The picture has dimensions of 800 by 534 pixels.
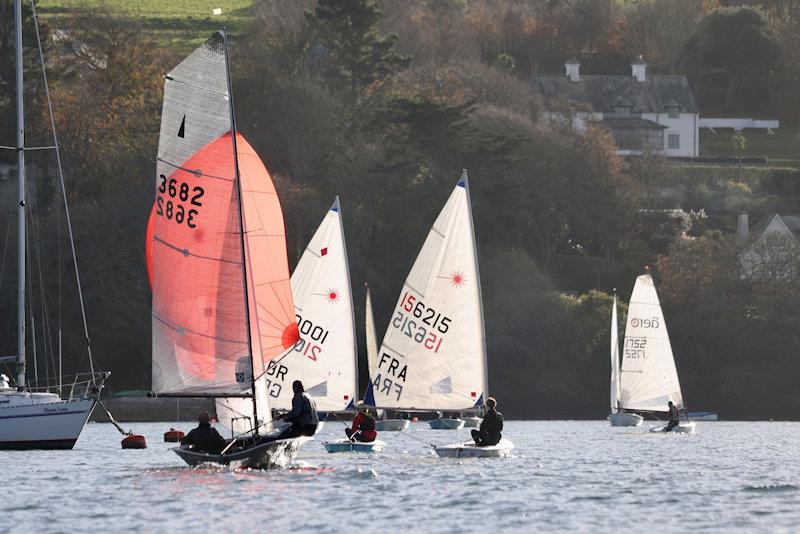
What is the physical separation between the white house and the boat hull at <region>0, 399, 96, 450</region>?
89944mm

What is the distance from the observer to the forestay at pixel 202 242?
3794 cm

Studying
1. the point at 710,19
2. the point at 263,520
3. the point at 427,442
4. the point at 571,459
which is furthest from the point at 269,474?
the point at 710,19

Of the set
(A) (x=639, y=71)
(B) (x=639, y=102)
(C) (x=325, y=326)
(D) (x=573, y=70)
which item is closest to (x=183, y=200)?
(C) (x=325, y=326)

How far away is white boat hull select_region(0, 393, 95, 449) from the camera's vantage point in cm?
4800

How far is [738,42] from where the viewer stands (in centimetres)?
14638

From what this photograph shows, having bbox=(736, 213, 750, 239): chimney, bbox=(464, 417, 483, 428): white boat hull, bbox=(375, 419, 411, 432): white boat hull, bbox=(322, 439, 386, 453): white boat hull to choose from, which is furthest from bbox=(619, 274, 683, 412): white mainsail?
bbox=(736, 213, 750, 239): chimney

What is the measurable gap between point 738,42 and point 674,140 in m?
11.0

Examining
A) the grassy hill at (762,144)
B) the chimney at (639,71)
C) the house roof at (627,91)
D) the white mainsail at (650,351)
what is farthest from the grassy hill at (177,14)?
the white mainsail at (650,351)

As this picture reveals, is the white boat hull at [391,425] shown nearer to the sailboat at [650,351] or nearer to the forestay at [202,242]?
the sailboat at [650,351]

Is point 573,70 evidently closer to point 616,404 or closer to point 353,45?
point 353,45

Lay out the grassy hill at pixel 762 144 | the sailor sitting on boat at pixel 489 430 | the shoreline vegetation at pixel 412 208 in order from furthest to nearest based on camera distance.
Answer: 1. the grassy hill at pixel 762 144
2. the shoreline vegetation at pixel 412 208
3. the sailor sitting on boat at pixel 489 430

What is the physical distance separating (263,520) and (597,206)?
226ft

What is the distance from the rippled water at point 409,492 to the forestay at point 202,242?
2.24m

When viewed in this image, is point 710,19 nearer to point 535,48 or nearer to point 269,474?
point 535,48
